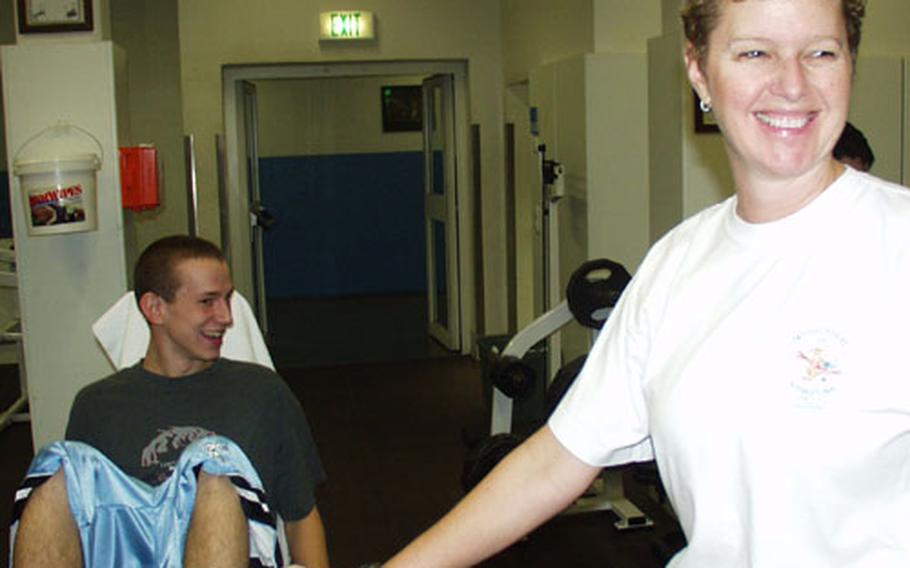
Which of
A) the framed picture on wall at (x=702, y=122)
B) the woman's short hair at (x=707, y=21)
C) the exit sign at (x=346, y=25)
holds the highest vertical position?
the exit sign at (x=346, y=25)

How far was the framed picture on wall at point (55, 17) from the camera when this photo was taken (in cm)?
368

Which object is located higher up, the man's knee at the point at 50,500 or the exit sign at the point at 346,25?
the exit sign at the point at 346,25

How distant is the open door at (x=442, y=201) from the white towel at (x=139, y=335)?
4528 mm

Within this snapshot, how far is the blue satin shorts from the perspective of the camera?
2064 millimetres

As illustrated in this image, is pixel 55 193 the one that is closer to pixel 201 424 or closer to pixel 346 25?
pixel 201 424

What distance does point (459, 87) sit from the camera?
7.26 meters

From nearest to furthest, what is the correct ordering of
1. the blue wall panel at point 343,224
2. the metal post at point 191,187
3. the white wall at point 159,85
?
the metal post at point 191,187, the white wall at point 159,85, the blue wall panel at point 343,224

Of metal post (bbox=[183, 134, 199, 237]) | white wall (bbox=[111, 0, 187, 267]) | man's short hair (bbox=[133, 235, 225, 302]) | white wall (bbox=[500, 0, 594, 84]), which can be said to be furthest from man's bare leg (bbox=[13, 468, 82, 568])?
white wall (bbox=[111, 0, 187, 267])

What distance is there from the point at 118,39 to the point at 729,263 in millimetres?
7059

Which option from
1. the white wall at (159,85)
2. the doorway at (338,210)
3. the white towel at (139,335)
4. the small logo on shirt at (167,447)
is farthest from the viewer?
the doorway at (338,210)

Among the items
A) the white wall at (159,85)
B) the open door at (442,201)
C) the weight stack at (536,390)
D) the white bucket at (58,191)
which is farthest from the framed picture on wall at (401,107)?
the white bucket at (58,191)

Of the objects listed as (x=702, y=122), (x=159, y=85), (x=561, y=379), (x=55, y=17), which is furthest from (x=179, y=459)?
(x=159, y=85)

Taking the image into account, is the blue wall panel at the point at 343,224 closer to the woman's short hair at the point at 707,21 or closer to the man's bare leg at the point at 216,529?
the man's bare leg at the point at 216,529

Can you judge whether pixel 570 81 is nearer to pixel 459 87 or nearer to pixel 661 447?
pixel 459 87
